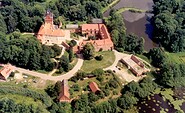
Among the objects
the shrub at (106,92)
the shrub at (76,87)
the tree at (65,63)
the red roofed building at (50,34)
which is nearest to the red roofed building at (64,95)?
the shrub at (76,87)

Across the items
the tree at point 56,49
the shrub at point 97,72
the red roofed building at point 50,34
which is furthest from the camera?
the red roofed building at point 50,34

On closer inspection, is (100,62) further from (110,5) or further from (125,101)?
(110,5)

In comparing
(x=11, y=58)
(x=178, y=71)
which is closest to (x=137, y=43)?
(x=178, y=71)

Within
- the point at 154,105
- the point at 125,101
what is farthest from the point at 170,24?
the point at 125,101

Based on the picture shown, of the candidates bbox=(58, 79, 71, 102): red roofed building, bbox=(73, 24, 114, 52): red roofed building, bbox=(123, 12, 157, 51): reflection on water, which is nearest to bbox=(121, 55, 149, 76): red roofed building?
bbox=(73, 24, 114, 52): red roofed building

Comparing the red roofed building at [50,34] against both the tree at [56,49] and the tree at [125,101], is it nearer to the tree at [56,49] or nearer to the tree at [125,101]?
the tree at [56,49]

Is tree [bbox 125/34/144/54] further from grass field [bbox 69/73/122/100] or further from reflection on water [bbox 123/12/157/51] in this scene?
grass field [bbox 69/73/122/100]

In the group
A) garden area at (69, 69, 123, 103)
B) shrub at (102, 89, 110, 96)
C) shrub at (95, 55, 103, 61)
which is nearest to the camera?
garden area at (69, 69, 123, 103)
